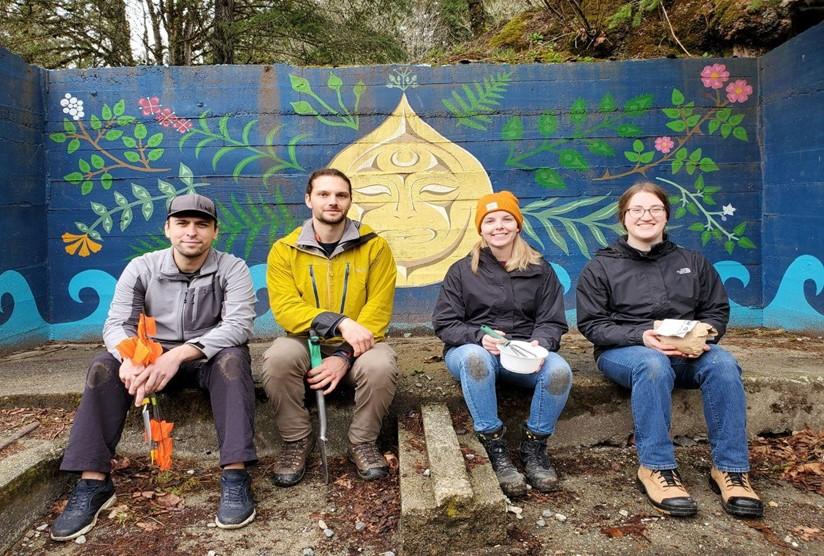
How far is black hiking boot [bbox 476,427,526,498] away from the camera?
2637 mm

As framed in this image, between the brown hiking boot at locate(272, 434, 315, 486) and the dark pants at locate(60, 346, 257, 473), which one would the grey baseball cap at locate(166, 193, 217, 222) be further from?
the brown hiking boot at locate(272, 434, 315, 486)

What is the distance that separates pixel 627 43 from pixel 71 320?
563cm

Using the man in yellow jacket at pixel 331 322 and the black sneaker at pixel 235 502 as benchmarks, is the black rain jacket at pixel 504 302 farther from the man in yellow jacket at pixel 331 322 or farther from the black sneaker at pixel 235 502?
the black sneaker at pixel 235 502

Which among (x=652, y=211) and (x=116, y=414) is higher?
(x=652, y=211)

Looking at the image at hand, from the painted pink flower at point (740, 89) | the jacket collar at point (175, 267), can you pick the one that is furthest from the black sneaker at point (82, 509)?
the painted pink flower at point (740, 89)

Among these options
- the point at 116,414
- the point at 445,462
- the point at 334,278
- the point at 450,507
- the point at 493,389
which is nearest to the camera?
the point at 450,507

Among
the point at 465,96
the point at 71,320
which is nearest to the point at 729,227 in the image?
the point at 465,96

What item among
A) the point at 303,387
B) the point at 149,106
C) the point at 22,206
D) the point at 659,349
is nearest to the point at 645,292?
the point at 659,349

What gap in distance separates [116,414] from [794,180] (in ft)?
15.9

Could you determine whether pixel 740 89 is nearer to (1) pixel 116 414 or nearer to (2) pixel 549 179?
(2) pixel 549 179

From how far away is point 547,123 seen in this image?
15.8 feet

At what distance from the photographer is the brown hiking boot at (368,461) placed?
2.87m

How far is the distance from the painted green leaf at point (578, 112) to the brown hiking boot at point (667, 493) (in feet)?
10.0

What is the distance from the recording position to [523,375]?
2908mm
